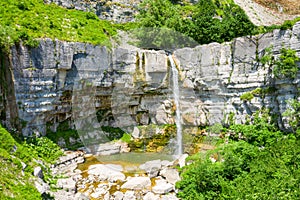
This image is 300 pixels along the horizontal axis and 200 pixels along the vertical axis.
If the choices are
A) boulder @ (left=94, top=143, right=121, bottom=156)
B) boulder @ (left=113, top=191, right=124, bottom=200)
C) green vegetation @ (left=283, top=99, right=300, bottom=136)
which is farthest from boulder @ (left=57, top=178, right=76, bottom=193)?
green vegetation @ (left=283, top=99, right=300, bottom=136)

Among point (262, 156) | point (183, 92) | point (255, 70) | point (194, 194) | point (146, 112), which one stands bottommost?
point (194, 194)

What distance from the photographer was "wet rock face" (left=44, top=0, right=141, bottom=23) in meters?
21.4

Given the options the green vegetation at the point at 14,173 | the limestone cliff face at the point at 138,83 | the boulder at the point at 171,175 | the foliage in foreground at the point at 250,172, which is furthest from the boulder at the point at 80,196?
the limestone cliff face at the point at 138,83

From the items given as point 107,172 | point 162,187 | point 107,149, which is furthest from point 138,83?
point 162,187

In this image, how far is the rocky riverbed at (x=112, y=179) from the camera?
32.2 ft

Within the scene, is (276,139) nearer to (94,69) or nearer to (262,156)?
(262,156)

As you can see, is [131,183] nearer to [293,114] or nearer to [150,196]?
[150,196]

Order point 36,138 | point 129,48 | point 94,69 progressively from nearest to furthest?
point 36,138
point 94,69
point 129,48

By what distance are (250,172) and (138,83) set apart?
→ 26.6 feet

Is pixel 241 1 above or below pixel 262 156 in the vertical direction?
above

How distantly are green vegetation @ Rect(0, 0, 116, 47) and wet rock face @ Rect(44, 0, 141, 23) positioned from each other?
15.3ft

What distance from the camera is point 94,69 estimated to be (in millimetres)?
13898

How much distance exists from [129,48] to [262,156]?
9.09 meters

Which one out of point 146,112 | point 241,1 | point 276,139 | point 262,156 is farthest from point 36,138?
point 241,1
